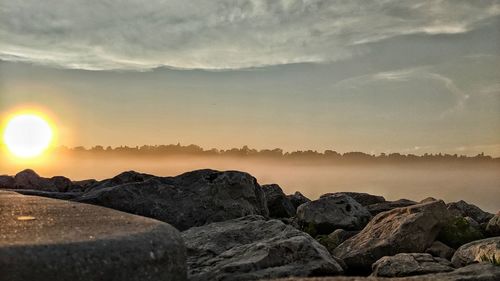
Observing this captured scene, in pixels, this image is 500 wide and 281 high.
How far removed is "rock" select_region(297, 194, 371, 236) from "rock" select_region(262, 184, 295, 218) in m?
2.07

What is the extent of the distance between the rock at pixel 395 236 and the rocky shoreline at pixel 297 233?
0.7 inches

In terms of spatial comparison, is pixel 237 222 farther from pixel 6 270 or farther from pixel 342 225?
pixel 6 270

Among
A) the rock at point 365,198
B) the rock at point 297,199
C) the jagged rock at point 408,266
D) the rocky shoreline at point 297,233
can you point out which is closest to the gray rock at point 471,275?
the rocky shoreline at point 297,233

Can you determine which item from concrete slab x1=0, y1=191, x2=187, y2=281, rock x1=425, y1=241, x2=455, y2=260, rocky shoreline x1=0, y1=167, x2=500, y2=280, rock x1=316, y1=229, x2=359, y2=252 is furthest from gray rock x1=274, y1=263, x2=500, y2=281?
rock x1=316, y1=229, x2=359, y2=252

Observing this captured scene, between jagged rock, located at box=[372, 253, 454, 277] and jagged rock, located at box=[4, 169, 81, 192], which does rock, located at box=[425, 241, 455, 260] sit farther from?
jagged rock, located at box=[4, 169, 81, 192]

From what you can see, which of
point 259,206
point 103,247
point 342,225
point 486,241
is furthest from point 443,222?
point 103,247

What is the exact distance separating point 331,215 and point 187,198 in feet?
11.4

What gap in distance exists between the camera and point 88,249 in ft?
21.9

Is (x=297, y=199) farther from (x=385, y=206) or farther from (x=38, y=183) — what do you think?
(x=38, y=183)

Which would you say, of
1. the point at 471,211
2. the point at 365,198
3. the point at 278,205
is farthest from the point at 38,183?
the point at 471,211

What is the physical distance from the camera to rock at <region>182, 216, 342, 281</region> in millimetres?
8664

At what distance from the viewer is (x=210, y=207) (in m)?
13.2

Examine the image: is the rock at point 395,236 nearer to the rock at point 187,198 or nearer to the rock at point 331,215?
the rock at point 331,215

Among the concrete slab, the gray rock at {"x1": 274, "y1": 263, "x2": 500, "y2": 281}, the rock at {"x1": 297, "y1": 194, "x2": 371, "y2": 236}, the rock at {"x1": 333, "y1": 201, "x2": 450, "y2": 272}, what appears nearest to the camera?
the concrete slab
